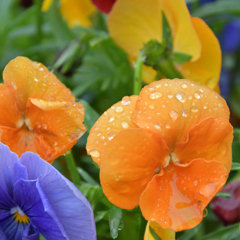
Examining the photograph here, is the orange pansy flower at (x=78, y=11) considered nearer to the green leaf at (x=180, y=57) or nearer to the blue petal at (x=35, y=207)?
the green leaf at (x=180, y=57)

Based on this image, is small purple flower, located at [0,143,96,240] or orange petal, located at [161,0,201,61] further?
orange petal, located at [161,0,201,61]

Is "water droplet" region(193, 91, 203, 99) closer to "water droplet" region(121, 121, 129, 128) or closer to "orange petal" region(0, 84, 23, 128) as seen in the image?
"water droplet" region(121, 121, 129, 128)

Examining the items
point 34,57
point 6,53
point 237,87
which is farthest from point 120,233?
point 237,87

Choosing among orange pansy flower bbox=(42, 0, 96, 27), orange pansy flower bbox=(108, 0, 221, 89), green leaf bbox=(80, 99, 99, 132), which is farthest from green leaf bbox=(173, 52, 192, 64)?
orange pansy flower bbox=(42, 0, 96, 27)

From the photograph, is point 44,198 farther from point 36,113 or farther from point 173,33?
point 173,33

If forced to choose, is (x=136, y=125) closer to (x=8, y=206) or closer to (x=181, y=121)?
(x=181, y=121)

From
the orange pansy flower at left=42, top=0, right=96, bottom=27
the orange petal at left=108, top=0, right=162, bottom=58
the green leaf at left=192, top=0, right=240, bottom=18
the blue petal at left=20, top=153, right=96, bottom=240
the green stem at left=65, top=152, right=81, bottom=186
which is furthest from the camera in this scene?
the orange pansy flower at left=42, top=0, right=96, bottom=27

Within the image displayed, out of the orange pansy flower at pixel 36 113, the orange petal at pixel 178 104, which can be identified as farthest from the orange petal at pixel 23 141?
the orange petal at pixel 178 104
